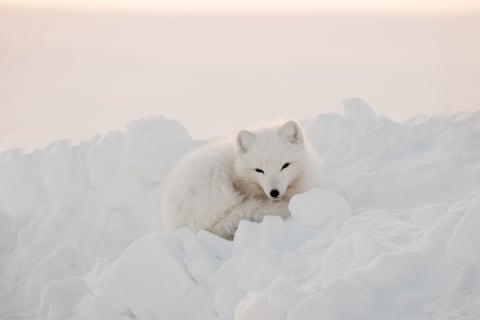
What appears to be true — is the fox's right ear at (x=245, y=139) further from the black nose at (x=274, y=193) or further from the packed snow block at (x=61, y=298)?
the packed snow block at (x=61, y=298)

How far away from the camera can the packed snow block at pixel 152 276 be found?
13.1 feet

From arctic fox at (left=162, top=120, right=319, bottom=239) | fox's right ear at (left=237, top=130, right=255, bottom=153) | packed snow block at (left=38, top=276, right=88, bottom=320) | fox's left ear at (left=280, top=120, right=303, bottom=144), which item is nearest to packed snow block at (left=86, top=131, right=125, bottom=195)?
packed snow block at (left=38, top=276, right=88, bottom=320)

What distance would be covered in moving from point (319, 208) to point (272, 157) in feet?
2.74

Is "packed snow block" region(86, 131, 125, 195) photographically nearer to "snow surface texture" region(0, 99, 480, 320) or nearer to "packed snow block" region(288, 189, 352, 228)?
"snow surface texture" region(0, 99, 480, 320)

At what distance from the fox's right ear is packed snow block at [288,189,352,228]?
863 millimetres

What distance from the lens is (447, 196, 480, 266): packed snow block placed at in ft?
9.16

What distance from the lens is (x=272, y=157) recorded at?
4.77 m

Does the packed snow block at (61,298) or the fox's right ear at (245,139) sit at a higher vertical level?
the fox's right ear at (245,139)

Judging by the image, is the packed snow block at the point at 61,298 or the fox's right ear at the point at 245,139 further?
the packed snow block at the point at 61,298

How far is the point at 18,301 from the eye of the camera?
602cm

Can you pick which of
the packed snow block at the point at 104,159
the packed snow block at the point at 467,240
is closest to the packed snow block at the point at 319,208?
the packed snow block at the point at 467,240

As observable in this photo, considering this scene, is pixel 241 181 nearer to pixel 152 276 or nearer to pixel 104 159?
pixel 152 276

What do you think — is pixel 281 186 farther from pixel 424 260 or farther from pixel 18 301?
pixel 18 301

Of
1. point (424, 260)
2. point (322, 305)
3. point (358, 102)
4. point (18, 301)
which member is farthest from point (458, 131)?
point (18, 301)
